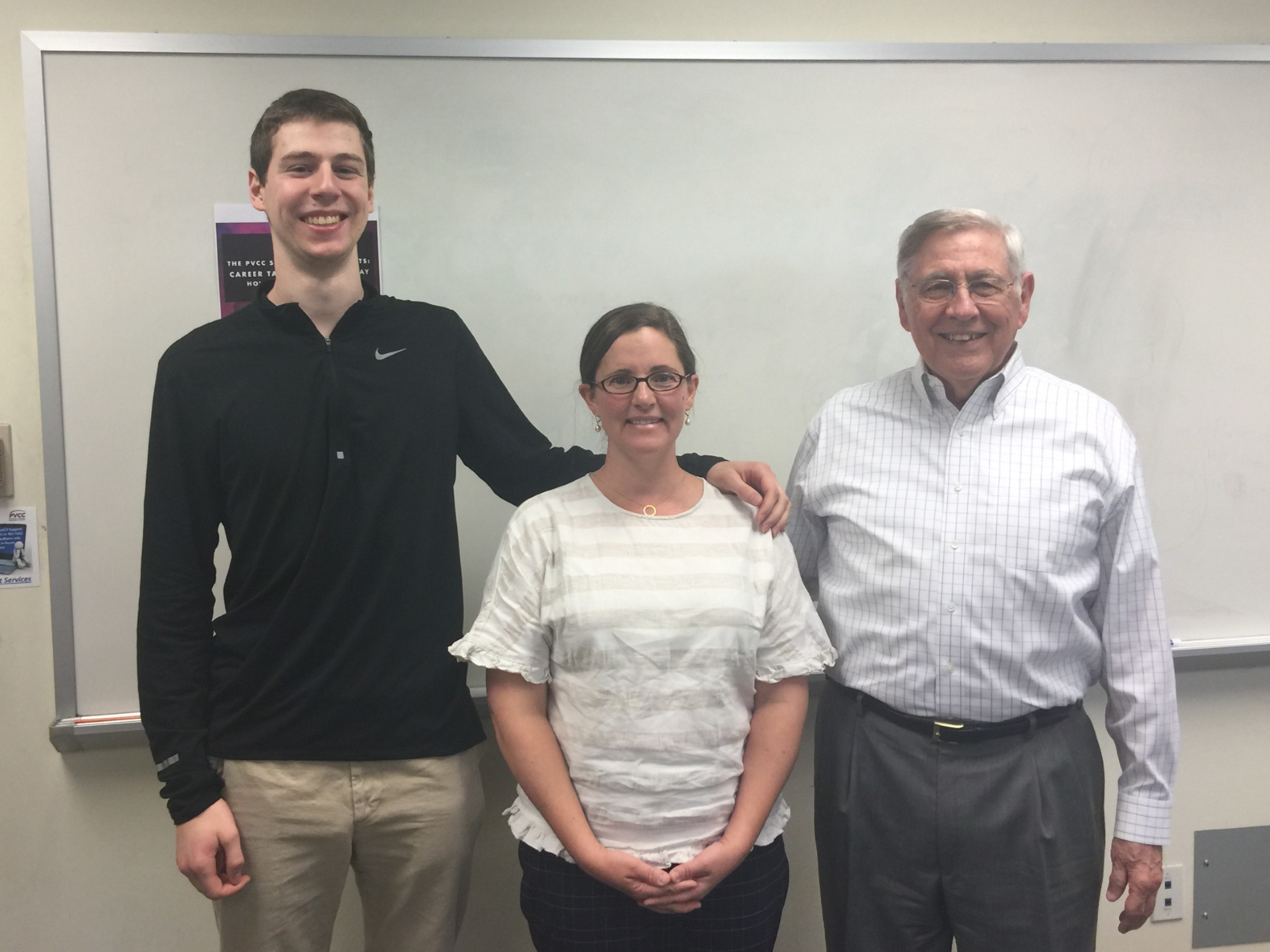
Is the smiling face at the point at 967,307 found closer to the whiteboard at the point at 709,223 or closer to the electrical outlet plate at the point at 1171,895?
the whiteboard at the point at 709,223

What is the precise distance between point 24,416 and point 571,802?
141 cm

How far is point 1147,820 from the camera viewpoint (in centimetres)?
133

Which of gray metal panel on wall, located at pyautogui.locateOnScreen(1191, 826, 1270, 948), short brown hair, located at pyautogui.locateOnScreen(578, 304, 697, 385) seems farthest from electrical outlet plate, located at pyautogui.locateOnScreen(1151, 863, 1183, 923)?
short brown hair, located at pyautogui.locateOnScreen(578, 304, 697, 385)

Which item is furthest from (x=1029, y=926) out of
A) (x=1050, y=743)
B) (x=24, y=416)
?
(x=24, y=416)

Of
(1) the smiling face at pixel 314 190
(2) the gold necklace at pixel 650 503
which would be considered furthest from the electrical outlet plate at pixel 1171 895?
(1) the smiling face at pixel 314 190

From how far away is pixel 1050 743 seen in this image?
4.33ft

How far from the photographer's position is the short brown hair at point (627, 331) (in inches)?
49.1

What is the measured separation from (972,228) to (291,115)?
111 centimetres

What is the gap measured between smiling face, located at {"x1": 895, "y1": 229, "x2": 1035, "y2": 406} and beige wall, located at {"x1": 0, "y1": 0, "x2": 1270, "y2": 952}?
30.7 inches

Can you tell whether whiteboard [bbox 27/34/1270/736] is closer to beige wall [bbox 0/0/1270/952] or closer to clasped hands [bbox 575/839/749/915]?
beige wall [bbox 0/0/1270/952]

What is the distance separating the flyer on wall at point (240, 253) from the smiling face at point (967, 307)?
112 centimetres

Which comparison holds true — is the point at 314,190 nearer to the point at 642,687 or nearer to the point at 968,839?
the point at 642,687

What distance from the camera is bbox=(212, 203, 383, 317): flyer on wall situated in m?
1.67

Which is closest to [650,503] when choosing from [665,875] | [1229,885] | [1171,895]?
[665,875]
